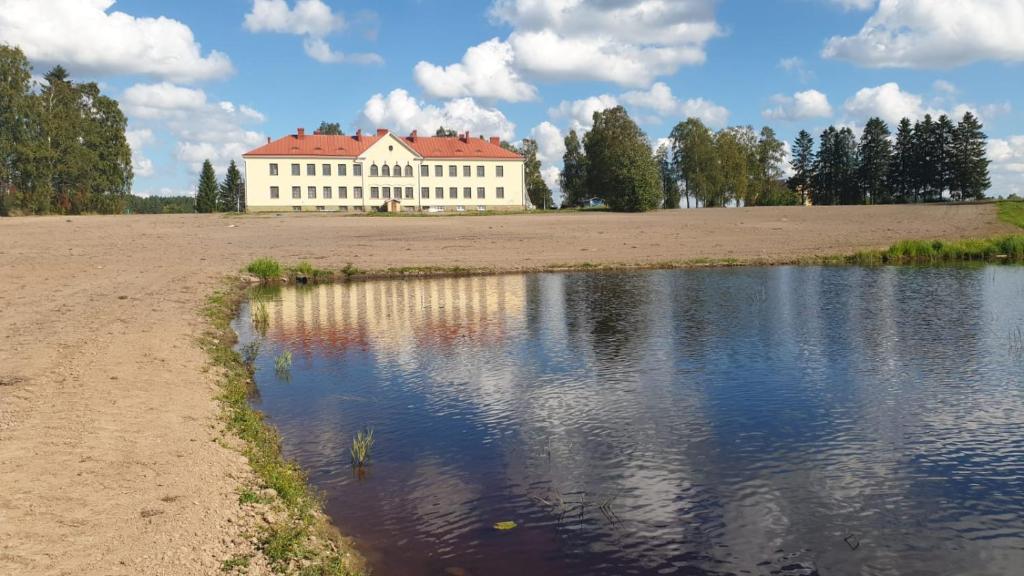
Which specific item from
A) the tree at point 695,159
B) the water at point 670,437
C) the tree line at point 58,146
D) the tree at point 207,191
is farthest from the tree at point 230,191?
the water at point 670,437

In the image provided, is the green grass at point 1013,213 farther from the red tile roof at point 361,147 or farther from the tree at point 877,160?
the red tile roof at point 361,147

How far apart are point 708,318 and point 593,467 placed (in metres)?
15.6

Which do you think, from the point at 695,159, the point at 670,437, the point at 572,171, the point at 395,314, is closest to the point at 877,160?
the point at 695,159

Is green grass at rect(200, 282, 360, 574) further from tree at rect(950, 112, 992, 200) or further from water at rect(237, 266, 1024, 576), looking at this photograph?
tree at rect(950, 112, 992, 200)

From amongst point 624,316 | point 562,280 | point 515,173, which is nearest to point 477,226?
point 562,280

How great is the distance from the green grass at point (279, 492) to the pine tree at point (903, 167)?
429 ft

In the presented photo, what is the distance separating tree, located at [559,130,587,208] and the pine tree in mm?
52327

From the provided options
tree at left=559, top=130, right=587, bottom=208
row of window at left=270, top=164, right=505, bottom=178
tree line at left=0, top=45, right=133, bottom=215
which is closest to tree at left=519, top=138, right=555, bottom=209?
tree at left=559, top=130, right=587, bottom=208

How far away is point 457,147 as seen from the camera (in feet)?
381

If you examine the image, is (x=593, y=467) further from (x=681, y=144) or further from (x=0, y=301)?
(x=681, y=144)

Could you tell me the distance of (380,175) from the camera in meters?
110

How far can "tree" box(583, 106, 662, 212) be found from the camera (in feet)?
301

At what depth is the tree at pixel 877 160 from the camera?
132 metres

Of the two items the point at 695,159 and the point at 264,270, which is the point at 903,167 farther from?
the point at 264,270
